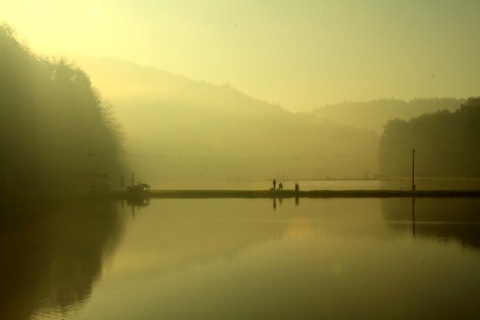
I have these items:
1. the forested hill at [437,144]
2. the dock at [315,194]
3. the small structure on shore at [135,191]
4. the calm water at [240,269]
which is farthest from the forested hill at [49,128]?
the forested hill at [437,144]

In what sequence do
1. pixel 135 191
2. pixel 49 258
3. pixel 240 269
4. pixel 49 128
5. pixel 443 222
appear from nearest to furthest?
pixel 240 269 → pixel 49 258 → pixel 443 222 → pixel 49 128 → pixel 135 191

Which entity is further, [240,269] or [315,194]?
[315,194]

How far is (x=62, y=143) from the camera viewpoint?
52219 millimetres

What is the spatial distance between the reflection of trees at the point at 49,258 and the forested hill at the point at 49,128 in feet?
25.0

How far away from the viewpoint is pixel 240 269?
59.8 feet

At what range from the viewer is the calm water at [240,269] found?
520 inches

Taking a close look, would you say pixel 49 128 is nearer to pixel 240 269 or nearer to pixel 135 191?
pixel 135 191

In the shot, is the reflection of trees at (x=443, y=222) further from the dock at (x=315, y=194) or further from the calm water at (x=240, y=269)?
the dock at (x=315, y=194)

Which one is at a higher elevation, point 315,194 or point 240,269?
point 315,194

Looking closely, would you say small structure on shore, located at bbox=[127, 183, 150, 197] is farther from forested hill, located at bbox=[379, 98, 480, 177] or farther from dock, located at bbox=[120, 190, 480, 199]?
forested hill, located at bbox=[379, 98, 480, 177]

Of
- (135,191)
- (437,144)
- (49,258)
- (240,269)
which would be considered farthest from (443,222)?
(437,144)

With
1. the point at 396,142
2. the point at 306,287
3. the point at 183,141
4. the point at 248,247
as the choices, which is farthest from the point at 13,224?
the point at 396,142

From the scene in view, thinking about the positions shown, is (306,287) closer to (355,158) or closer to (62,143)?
(62,143)

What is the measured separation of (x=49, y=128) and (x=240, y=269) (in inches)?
1336
